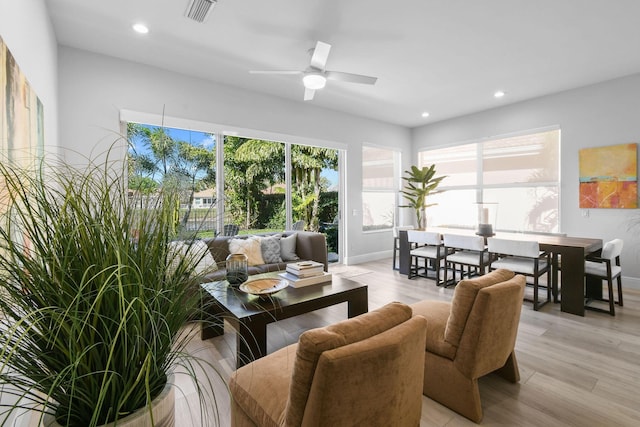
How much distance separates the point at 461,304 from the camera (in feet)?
5.47

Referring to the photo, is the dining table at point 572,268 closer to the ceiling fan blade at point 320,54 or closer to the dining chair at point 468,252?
the dining chair at point 468,252

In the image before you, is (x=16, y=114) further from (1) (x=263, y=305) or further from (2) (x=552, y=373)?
(2) (x=552, y=373)

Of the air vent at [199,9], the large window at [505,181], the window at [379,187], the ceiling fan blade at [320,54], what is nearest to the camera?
the air vent at [199,9]

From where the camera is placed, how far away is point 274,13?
8.93 ft

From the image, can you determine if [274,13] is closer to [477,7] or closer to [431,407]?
[477,7]

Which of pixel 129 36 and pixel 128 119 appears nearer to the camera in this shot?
pixel 129 36

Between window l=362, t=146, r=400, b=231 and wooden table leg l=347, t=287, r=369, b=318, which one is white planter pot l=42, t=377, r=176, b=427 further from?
window l=362, t=146, r=400, b=231

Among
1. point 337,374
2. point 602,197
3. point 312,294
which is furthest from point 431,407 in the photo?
point 602,197

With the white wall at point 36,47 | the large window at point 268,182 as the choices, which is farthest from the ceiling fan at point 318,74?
the white wall at point 36,47

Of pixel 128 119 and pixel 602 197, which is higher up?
pixel 128 119

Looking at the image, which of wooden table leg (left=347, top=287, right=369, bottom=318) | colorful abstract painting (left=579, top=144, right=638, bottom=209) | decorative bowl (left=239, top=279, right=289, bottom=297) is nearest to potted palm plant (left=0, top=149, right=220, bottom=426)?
decorative bowl (left=239, top=279, right=289, bottom=297)

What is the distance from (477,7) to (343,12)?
3.90 feet

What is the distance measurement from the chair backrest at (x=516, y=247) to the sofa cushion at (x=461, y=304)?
189 cm

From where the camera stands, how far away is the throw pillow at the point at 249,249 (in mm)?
3701
